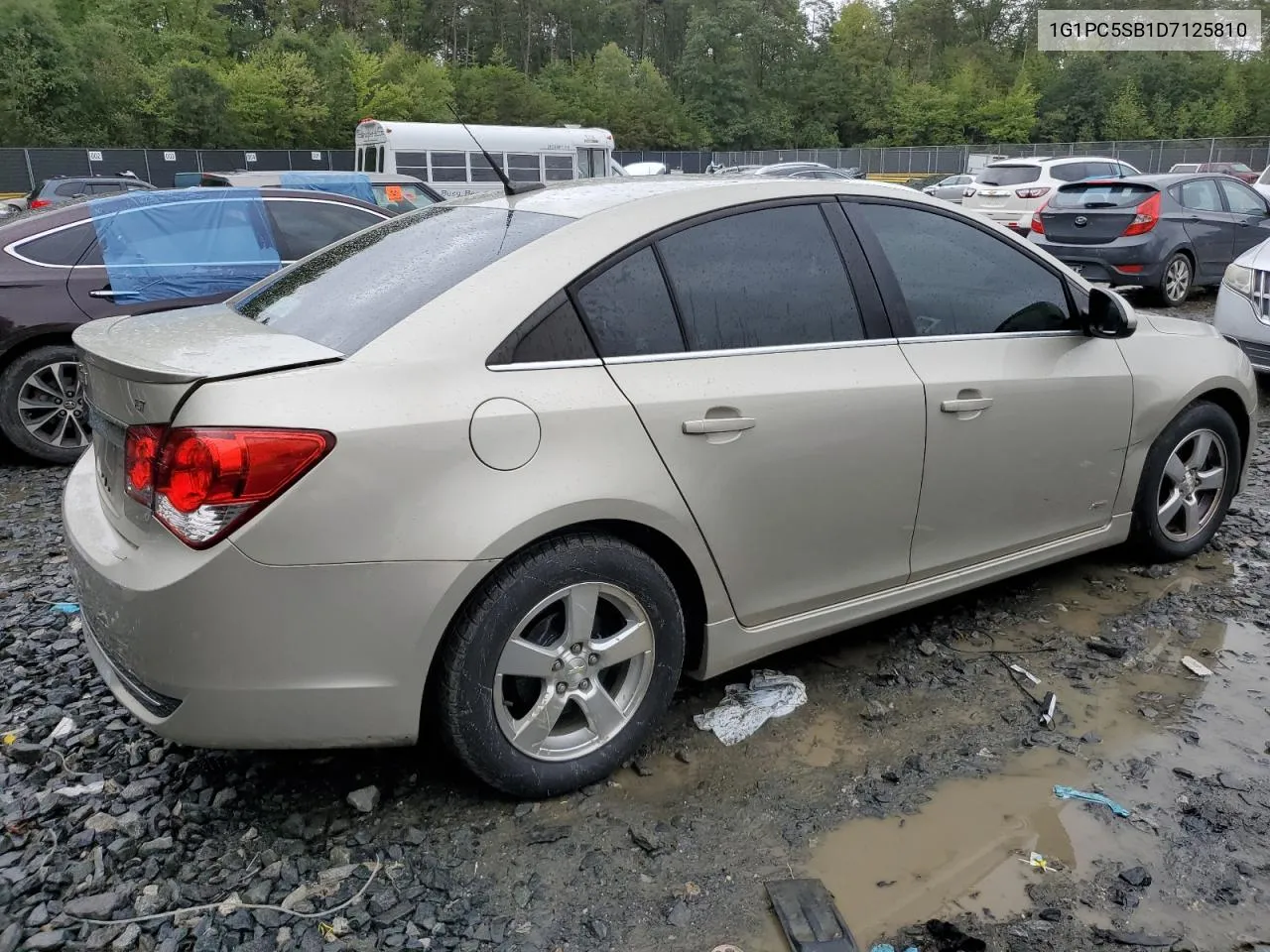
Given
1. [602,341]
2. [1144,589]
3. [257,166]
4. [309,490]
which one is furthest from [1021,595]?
[257,166]

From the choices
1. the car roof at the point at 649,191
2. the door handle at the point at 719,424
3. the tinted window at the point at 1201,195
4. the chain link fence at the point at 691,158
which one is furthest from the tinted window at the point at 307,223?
the chain link fence at the point at 691,158

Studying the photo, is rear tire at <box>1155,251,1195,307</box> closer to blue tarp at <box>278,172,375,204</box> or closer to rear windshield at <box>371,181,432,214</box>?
rear windshield at <box>371,181,432,214</box>

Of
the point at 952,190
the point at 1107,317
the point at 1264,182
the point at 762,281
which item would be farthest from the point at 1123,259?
the point at 952,190

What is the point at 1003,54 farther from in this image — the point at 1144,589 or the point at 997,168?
the point at 1144,589

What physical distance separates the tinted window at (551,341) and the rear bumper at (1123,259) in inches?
401

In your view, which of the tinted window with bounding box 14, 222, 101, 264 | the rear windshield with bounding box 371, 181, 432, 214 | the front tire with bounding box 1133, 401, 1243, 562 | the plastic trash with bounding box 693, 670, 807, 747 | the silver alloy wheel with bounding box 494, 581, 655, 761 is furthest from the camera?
the rear windshield with bounding box 371, 181, 432, 214

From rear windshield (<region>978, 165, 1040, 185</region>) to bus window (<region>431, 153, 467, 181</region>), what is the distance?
12.6 m

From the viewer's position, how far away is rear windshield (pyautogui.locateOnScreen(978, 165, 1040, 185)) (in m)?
17.4

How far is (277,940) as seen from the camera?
2240 millimetres

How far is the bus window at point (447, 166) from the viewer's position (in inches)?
949

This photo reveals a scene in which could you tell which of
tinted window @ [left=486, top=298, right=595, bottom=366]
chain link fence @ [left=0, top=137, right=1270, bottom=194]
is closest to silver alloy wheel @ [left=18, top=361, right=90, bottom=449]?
tinted window @ [left=486, top=298, right=595, bottom=366]

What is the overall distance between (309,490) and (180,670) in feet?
1.73

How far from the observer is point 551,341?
2.58 metres

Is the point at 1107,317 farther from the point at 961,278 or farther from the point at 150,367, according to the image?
the point at 150,367
